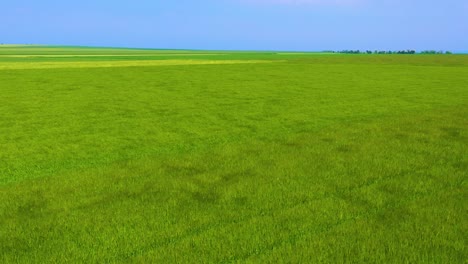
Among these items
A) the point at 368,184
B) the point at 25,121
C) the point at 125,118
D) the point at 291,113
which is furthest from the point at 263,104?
the point at 368,184

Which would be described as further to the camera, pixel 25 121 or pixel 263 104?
pixel 263 104

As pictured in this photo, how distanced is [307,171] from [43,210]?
483cm

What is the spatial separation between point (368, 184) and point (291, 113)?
8796 millimetres

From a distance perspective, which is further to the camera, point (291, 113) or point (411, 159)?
point (291, 113)

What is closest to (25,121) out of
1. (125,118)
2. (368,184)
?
(125,118)

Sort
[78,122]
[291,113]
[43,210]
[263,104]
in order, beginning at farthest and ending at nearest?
[263,104], [291,113], [78,122], [43,210]

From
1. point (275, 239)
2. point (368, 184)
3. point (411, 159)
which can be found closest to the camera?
point (275, 239)

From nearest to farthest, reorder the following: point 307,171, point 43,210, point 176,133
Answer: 1. point 43,210
2. point 307,171
3. point 176,133

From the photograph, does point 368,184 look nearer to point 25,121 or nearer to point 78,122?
point 78,122

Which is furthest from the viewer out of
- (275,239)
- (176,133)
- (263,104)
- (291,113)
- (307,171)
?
(263,104)

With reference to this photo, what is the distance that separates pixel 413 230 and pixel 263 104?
43.5 ft

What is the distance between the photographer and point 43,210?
20.8 feet

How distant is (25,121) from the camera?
47.1 feet

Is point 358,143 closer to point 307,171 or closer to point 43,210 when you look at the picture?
point 307,171
